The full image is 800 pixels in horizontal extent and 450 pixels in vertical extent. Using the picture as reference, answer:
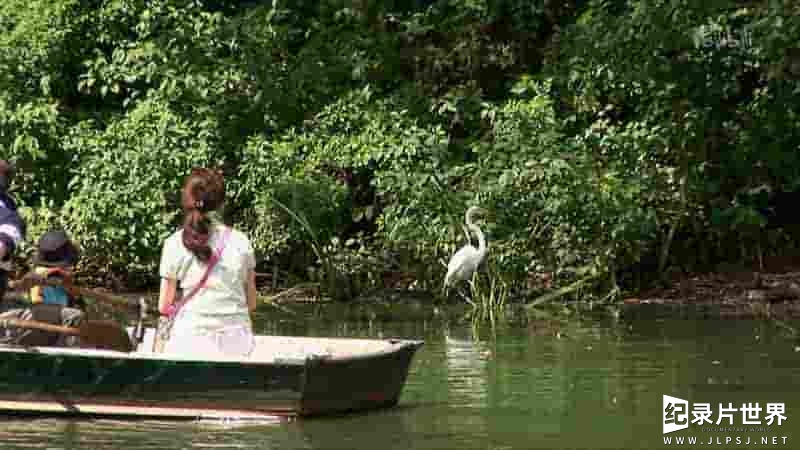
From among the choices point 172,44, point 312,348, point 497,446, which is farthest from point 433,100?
point 497,446

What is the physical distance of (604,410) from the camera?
35.0 ft

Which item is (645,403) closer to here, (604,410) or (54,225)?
(604,410)

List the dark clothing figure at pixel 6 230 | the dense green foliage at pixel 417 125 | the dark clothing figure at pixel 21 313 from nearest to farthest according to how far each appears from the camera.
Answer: the dark clothing figure at pixel 21 313 → the dark clothing figure at pixel 6 230 → the dense green foliage at pixel 417 125

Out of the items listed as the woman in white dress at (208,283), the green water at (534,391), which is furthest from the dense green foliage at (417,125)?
the woman in white dress at (208,283)

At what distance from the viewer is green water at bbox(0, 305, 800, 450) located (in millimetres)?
9570

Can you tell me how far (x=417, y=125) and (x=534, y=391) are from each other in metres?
9.64

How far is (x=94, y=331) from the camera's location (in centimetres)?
1034

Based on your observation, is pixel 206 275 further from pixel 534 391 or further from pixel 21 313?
pixel 534 391

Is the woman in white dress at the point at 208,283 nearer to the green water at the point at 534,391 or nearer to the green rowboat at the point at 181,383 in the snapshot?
the green rowboat at the point at 181,383

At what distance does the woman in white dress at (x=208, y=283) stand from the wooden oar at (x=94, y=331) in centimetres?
55

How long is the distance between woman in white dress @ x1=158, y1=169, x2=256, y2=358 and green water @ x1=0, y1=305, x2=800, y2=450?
0.50 metres

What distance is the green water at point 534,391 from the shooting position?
957 centimetres

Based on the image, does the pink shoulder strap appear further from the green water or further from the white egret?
the white egret

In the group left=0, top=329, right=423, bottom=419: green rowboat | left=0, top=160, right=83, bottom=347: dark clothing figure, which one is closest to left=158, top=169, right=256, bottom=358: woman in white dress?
left=0, top=329, right=423, bottom=419: green rowboat
